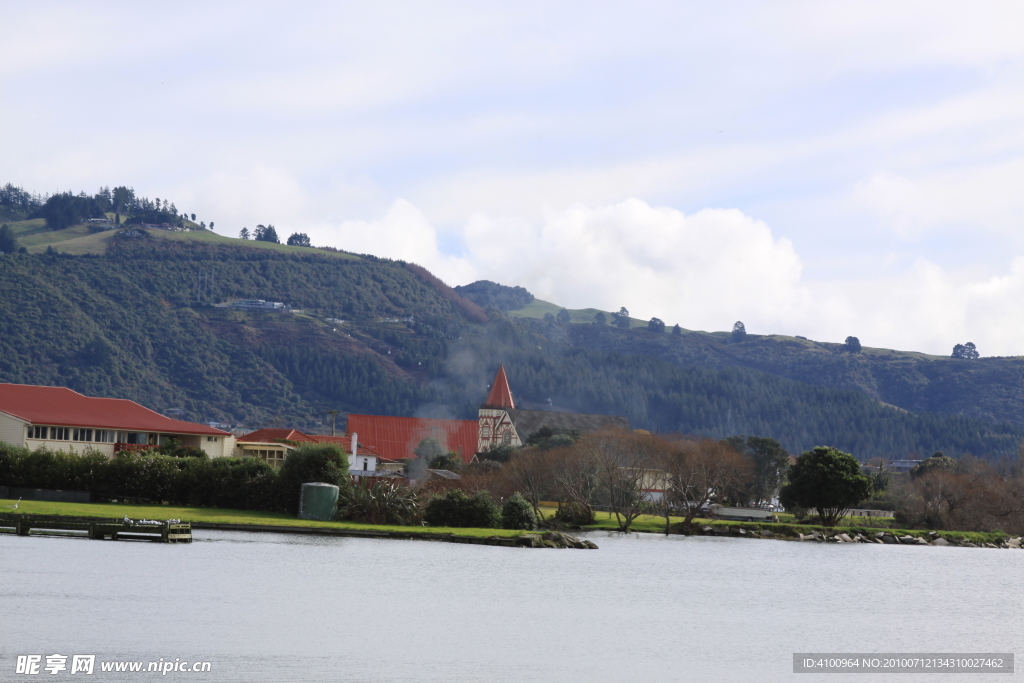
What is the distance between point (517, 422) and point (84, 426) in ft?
227

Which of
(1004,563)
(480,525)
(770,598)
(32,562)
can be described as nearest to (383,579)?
(32,562)

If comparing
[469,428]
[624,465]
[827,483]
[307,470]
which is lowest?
[307,470]

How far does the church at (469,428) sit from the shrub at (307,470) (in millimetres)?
65188

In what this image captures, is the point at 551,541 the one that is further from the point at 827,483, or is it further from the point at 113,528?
the point at 827,483

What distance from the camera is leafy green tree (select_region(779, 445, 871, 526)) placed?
75.4 m

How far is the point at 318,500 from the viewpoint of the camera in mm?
52969

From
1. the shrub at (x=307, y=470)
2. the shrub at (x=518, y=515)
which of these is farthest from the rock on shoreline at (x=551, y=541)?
the shrub at (x=307, y=470)

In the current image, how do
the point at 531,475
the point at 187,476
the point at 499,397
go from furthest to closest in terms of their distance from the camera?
A: the point at 499,397 → the point at 531,475 → the point at 187,476

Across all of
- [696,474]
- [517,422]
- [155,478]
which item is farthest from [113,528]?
[517,422]

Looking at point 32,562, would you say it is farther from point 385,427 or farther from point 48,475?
point 385,427

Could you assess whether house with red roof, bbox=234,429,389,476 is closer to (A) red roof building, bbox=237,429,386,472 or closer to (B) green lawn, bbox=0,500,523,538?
(A) red roof building, bbox=237,429,386,472

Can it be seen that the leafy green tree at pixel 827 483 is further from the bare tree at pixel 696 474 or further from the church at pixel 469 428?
the church at pixel 469 428

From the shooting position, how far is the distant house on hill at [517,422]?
127m

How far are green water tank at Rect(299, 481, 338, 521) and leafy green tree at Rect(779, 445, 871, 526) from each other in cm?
3744
